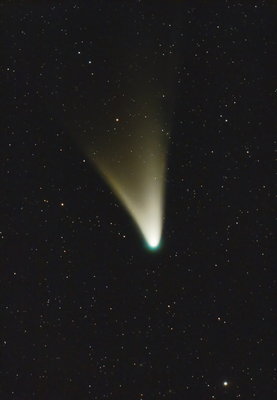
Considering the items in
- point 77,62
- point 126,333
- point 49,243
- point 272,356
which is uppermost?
point 77,62

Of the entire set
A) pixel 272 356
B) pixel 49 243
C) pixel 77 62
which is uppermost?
pixel 77 62

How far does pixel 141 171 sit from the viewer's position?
65 cm

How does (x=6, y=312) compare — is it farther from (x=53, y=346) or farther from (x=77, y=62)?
(x=77, y=62)

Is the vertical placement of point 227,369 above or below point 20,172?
below

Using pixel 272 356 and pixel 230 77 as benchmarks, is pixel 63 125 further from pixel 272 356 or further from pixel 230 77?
pixel 272 356

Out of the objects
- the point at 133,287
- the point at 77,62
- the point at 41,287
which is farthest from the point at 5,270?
the point at 77,62

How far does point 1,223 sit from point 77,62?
240 mm

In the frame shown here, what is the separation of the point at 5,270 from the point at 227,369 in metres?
0.32

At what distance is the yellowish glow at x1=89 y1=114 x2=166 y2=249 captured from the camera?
64cm

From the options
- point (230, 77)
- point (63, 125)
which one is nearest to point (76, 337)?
point (63, 125)

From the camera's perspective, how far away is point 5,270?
66cm

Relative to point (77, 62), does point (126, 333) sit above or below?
below

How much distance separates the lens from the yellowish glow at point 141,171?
64cm

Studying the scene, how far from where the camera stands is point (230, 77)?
645 millimetres
